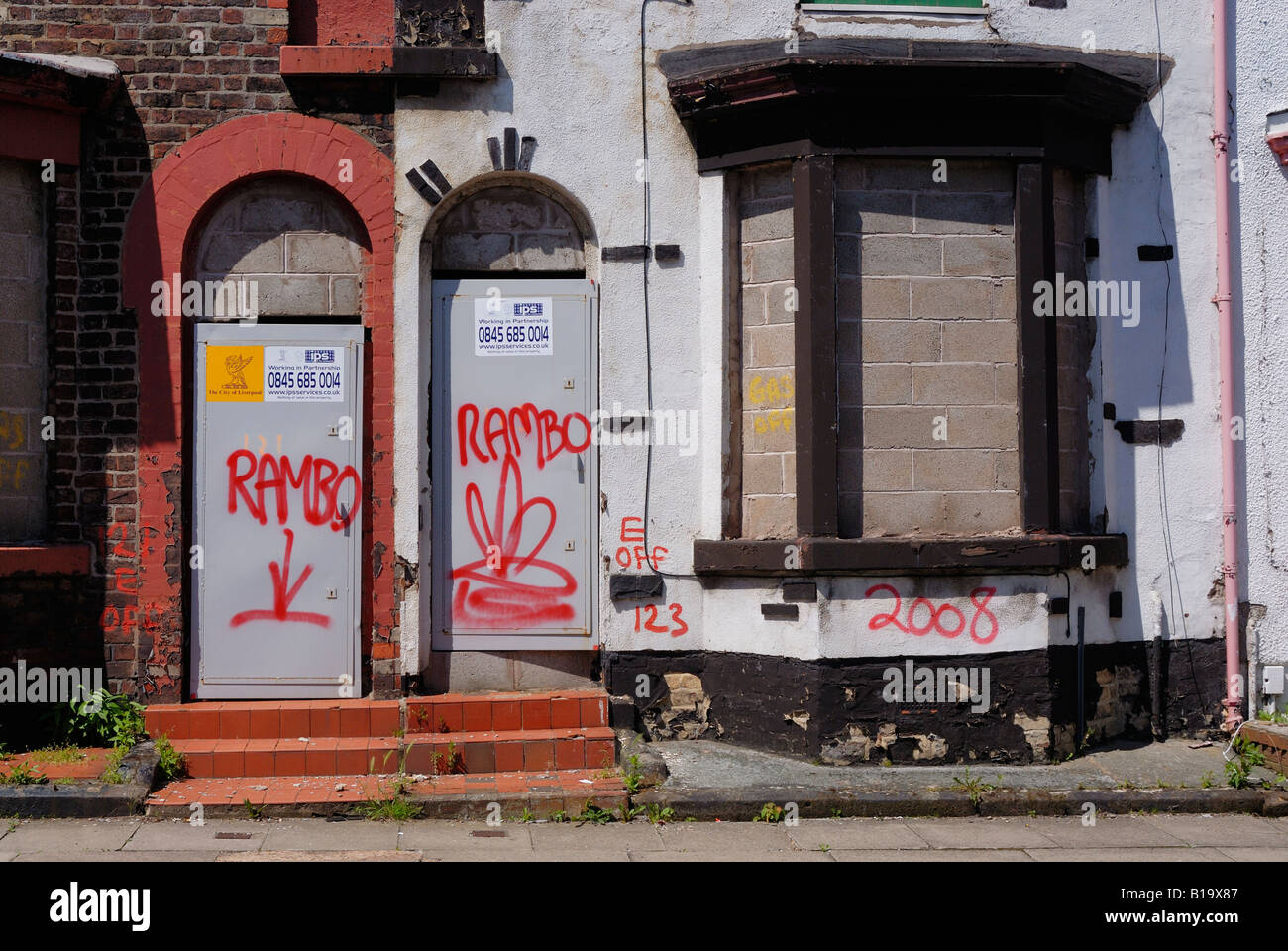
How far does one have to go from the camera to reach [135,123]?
8.36m

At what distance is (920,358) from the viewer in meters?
8.21

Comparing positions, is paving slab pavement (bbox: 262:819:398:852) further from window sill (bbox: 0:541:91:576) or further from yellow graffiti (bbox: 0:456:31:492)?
yellow graffiti (bbox: 0:456:31:492)

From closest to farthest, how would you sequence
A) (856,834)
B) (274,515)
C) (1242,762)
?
(856,834)
(1242,762)
(274,515)

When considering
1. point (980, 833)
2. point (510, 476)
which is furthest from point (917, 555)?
point (510, 476)

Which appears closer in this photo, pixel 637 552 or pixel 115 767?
pixel 115 767

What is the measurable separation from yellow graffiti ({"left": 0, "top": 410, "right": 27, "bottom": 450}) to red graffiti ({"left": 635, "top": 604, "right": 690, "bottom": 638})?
13.2 ft

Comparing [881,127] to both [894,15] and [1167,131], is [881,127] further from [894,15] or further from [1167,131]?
[1167,131]

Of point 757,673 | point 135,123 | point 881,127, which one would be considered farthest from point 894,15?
point 135,123

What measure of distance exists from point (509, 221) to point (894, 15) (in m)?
2.85

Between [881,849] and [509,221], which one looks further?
[509,221]

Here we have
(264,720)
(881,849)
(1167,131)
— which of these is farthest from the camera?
(1167,131)

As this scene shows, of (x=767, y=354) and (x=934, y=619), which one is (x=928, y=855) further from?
(x=767, y=354)

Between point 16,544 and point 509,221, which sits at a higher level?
point 509,221

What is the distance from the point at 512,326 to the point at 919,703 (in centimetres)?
353
